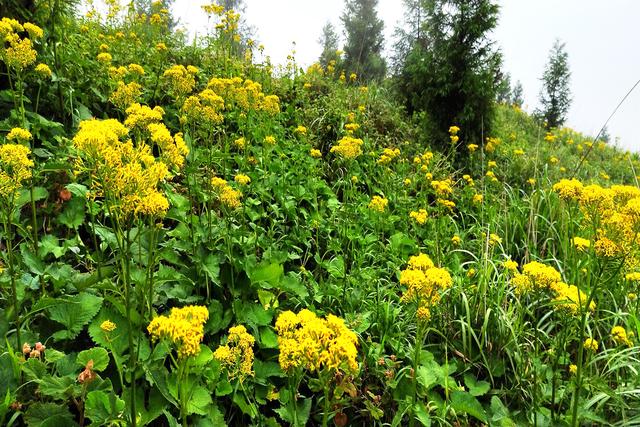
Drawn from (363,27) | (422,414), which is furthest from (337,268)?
(363,27)

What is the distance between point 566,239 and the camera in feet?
11.7

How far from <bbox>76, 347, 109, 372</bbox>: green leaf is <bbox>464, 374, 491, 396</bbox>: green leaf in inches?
72.0

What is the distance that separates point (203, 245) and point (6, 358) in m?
1.05

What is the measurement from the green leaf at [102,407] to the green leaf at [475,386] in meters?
1.76

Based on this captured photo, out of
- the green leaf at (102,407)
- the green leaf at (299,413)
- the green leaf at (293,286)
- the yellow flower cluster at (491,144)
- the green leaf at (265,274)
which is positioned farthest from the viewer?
the yellow flower cluster at (491,144)

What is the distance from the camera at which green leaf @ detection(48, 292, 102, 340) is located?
66.9 inches

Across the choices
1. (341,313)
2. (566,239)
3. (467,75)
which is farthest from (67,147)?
(467,75)

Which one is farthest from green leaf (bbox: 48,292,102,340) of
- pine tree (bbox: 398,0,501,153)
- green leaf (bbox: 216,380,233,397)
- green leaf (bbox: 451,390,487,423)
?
pine tree (bbox: 398,0,501,153)

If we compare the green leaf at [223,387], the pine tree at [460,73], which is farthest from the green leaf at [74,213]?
the pine tree at [460,73]

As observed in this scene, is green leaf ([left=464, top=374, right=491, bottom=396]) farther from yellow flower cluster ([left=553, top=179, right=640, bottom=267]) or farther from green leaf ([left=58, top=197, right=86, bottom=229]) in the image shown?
green leaf ([left=58, top=197, right=86, bottom=229])

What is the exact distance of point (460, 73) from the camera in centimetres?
738

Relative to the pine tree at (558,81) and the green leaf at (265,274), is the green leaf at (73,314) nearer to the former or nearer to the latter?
the green leaf at (265,274)

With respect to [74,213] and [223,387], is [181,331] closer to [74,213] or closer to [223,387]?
[223,387]

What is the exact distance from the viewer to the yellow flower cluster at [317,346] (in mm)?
1203
